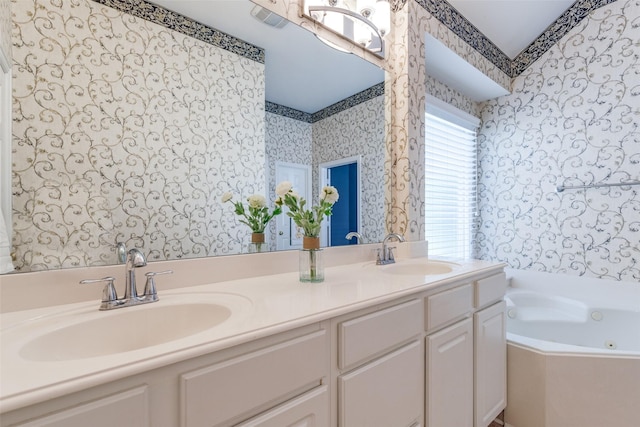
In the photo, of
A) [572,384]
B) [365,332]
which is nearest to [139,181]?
[365,332]

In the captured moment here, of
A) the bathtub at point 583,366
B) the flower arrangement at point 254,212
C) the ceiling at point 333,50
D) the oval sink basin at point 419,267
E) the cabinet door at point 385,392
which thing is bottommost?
the bathtub at point 583,366

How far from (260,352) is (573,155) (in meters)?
2.68

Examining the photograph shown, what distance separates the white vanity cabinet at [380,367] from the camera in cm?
83

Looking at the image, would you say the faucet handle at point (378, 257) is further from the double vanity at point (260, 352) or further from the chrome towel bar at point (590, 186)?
the chrome towel bar at point (590, 186)

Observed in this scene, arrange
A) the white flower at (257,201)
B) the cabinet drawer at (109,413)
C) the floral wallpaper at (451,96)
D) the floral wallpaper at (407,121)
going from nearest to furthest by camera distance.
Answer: the cabinet drawer at (109,413), the white flower at (257,201), the floral wallpaper at (407,121), the floral wallpaper at (451,96)

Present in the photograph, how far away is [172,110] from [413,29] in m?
1.55

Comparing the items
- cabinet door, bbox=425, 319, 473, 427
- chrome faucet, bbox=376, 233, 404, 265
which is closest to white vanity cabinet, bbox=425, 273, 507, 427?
cabinet door, bbox=425, 319, 473, 427

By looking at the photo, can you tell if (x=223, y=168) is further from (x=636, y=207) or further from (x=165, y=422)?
(x=636, y=207)

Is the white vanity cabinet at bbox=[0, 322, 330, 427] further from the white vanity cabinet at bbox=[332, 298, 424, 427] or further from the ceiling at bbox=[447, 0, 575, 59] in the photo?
the ceiling at bbox=[447, 0, 575, 59]

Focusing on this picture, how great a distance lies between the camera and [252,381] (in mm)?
645

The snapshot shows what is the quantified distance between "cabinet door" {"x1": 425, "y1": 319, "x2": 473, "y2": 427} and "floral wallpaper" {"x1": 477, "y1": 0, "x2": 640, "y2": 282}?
156cm

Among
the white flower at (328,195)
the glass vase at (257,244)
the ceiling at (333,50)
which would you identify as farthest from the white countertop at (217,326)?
the ceiling at (333,50)

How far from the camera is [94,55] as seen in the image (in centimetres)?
89

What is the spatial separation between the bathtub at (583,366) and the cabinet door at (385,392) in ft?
2.72
